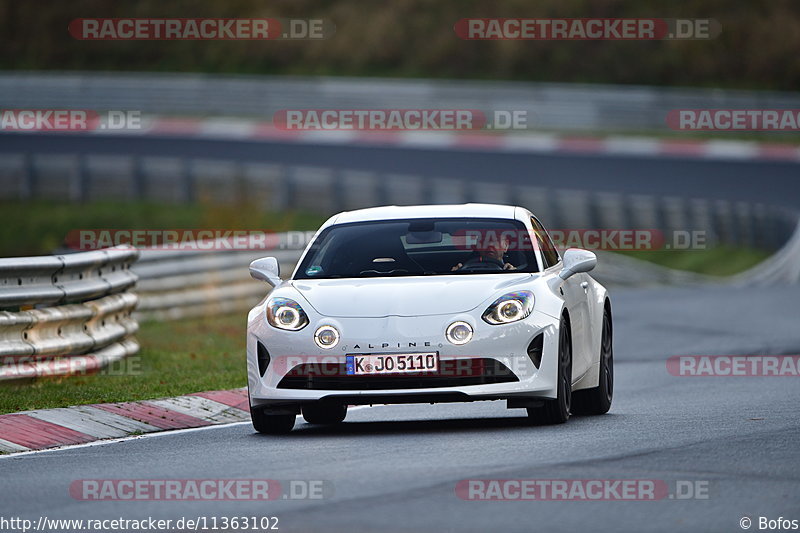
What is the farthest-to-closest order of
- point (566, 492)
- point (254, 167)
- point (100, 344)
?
point (254, 167) → point (100, 344) → point (566, 492)

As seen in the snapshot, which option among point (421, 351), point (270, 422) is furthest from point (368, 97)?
point (421, 351)

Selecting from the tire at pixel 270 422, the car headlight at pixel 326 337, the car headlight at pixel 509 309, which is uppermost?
the car headlight at pixel 509 309

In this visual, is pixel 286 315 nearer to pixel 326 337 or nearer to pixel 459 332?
pixel 326 337

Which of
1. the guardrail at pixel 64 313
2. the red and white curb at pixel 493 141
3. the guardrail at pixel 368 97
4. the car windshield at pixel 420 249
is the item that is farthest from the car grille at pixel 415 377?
the guardrail at pixel 368 97

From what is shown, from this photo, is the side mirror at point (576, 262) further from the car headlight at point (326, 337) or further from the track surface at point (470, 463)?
the car headlight at point (326, 337)

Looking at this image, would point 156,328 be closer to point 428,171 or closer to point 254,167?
point 254,167

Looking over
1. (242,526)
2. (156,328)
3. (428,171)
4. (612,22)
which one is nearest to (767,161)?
(428,171)

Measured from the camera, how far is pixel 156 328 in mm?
19234

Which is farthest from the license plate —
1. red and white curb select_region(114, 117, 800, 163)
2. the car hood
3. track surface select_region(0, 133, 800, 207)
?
red and white curb select_region(114, 117, 800, 163)

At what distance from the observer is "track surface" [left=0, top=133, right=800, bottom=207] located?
3931cm

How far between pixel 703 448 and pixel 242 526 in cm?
304

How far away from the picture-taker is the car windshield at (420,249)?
1085 cm

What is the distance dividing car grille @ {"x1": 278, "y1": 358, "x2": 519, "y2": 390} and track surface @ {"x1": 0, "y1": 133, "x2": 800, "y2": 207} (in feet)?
96.6

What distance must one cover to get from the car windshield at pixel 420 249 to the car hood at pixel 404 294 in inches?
9.9
